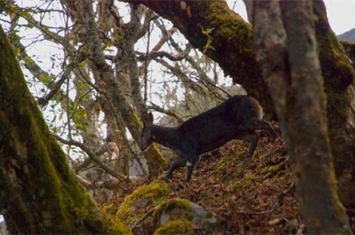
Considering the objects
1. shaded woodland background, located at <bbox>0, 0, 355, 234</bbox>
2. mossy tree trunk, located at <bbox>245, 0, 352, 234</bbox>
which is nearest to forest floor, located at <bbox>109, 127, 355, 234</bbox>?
shaded woodland background, located at <bbox>0, 0, 355, 234</bbox>

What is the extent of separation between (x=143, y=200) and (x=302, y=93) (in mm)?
4331

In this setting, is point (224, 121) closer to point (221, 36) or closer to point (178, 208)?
point (221, 36)

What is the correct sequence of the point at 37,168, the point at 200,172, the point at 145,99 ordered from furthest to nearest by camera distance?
the point at 145,99
the point at 200,172
the point at 37,168

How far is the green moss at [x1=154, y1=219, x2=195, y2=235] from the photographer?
19.1ft

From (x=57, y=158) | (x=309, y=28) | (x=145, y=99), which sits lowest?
(x=309, y=28)

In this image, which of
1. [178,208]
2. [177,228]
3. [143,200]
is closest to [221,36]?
[178,208]

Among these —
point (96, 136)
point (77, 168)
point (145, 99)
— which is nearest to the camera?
point (145, 99)

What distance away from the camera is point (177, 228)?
19.2 ft

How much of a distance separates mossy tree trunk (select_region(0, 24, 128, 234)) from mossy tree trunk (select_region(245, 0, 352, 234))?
176 centimetres

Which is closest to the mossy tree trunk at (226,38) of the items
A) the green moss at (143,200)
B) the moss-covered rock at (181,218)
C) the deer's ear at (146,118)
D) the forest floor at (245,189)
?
the forest floor at (245,189)

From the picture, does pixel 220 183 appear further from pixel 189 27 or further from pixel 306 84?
pixel 306 84

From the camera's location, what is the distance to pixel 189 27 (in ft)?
22.6

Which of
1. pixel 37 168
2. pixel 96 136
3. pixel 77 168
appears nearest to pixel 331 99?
pixel 37 168

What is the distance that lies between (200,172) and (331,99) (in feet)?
10.7
